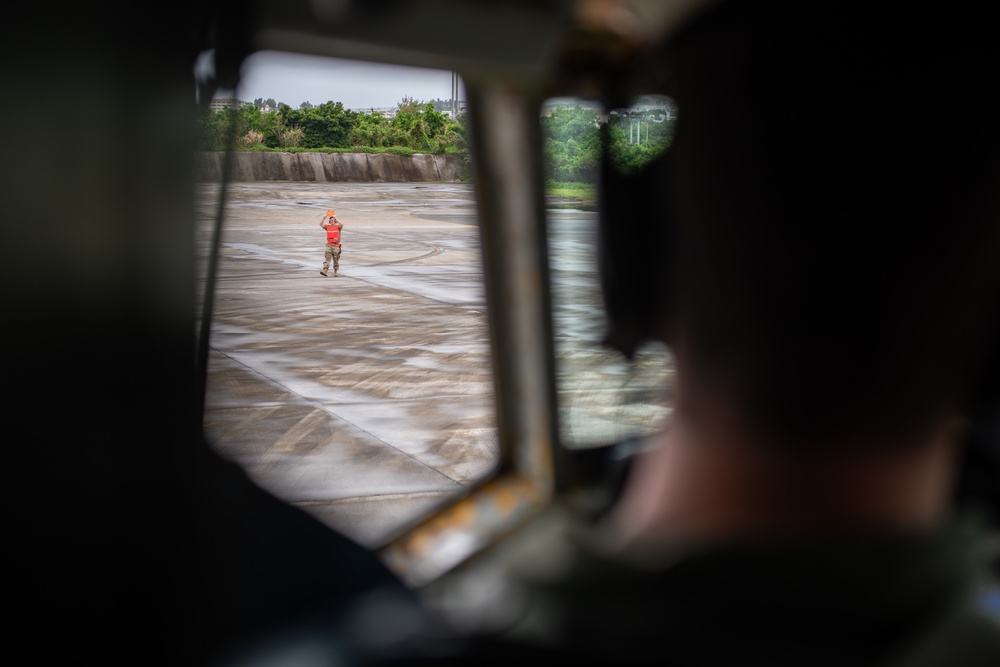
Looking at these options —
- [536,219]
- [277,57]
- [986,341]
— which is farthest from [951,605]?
[536,219]

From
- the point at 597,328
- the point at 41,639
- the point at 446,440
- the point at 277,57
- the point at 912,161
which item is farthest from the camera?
the point at 446,440

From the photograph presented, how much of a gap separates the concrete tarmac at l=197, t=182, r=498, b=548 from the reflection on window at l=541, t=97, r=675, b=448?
313 mm

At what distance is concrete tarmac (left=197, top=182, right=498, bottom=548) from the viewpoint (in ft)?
22.2

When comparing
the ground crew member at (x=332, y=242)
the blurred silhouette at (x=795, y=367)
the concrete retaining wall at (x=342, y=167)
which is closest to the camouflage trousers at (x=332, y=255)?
the ground crew member at (x=332, y=242)

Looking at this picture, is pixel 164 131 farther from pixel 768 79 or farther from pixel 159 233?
pixel 768 79

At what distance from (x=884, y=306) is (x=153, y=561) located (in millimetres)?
2003

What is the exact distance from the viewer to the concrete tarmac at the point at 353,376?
22.2ft

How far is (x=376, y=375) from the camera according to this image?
10555mm

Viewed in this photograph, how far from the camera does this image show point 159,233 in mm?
2117

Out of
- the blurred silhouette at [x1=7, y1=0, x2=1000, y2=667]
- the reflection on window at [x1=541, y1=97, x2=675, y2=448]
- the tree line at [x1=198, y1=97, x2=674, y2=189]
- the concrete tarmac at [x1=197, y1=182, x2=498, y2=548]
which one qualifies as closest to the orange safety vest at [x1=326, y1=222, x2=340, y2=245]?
the concrete tarmac at [x1=197, y1=182, x2=498, y2=548]

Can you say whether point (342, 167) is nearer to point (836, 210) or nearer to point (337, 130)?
point (337, 130)

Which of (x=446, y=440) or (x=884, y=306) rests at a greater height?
(x=884, y=306)

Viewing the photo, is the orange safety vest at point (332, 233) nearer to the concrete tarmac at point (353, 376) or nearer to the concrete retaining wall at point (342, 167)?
the concrete tarmac at point (353, 376)

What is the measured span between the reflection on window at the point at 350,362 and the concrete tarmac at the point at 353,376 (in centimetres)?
2
